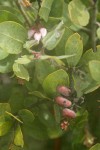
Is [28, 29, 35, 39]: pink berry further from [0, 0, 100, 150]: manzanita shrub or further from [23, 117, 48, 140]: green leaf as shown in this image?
[23, 117, 48, 140]: green leaf

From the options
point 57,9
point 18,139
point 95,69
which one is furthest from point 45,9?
point 18,139

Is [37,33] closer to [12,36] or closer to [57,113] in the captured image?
[12,36]

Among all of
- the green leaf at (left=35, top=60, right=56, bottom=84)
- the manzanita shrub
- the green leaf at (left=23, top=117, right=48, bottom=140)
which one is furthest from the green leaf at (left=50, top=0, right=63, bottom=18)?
the green leaf at (left=23, top=117, right=48, bottom=140)

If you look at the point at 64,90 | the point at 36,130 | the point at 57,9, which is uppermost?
the point at 57,9

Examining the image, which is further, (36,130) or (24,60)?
(36,130)

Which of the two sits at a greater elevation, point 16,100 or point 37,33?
point 37,33

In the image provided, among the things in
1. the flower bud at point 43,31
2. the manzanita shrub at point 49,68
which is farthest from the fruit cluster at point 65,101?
the flower bud at point 43,31

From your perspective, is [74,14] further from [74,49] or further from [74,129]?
[74,129]
